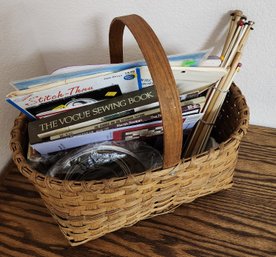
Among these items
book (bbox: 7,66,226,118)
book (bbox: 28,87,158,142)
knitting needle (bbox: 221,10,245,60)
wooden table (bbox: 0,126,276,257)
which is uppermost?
knitting needle (bbox: 221,10,245,60)

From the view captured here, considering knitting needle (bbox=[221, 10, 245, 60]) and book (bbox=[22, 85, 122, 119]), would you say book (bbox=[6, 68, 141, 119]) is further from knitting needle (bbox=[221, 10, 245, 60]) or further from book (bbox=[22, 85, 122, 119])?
knitting needle (bbox=[221, 10, 245, 60])

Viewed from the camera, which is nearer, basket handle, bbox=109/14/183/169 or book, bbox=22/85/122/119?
basket handle, bbox=109/14/183/169

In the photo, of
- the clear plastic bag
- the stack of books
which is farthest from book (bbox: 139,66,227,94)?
the clear plastic bag

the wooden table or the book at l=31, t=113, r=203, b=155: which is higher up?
the book at l=31, t=113, r=203, b=155

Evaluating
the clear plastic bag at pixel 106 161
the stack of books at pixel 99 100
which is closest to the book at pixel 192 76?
the stack of books at pixel 99 100

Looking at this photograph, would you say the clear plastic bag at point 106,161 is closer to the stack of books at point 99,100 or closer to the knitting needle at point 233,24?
the stack of books at point 99,100

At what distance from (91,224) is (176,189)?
14cm

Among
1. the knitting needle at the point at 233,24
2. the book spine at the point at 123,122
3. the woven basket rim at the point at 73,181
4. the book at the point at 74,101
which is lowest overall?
the woven basket rim at the point at 73,181

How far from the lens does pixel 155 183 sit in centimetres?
44

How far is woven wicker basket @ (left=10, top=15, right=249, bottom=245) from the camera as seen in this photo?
1.23 feet

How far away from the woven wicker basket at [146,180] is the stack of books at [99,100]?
6 cm

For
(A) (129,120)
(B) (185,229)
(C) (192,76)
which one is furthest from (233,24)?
(B) (185,229)

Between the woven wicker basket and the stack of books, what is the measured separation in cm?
6

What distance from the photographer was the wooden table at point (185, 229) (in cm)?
50
